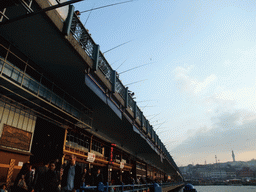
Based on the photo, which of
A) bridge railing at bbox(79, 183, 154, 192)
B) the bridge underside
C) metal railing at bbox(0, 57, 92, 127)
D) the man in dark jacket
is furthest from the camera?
metal railing at bbox(0, 57, 92, 127)

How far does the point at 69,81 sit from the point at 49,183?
650 centimetres

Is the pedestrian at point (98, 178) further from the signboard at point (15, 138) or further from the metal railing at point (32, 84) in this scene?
the metal railing at point (32, 84)

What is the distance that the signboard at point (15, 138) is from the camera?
27.1 feet

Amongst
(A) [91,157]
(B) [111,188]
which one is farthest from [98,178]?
(A) [91,157]

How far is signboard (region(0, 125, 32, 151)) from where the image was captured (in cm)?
825

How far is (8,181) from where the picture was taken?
330 inches

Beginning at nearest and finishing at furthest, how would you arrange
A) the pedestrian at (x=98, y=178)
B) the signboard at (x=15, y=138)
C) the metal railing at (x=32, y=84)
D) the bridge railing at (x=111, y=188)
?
the bridge railing at (x=111, y=188)
the metal railing at (x=32, y=84)
the signboard at (x=15, y=138)
the pedestrian at (x=98, y=178)

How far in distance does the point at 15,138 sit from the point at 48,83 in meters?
3.48

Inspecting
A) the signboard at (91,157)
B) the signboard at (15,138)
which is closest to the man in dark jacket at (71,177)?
the signboard at (15,138)

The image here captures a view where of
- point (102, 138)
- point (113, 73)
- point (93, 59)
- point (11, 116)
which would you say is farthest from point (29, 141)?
point (102, 138)

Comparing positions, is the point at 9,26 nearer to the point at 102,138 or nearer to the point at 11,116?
the point at 11,116

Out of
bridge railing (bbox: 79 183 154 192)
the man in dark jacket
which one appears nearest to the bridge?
bridge railing (bbox: 79 183 154 192)

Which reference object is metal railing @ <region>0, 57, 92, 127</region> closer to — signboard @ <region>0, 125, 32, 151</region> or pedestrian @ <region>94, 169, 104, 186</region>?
signboard @ <region>0, 125, 32, 151</region>

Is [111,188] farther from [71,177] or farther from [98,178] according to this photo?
[71,177]
